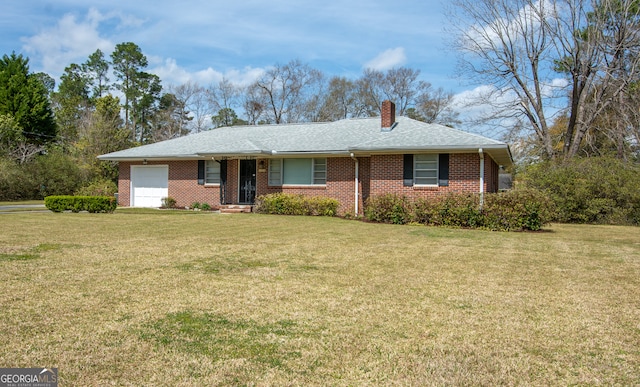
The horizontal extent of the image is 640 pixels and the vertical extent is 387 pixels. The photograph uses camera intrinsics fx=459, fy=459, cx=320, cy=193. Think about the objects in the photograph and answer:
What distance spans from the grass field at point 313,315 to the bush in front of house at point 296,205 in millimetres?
9073

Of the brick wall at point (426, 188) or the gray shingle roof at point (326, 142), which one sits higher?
the gray shingle roof at point (326, 142)

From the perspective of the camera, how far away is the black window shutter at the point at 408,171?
1738 cm

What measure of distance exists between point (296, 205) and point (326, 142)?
3.25 metres

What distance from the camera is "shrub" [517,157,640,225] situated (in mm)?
17688

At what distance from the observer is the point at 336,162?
19.2 m

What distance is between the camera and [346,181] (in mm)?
19062

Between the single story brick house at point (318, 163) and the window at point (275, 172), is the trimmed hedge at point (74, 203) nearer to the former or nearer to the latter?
the single story brick house at point (318, 163)

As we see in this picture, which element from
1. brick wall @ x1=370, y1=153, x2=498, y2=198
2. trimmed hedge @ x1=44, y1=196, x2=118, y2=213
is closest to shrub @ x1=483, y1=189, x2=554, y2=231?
brick wall @ x1=370, y1=153, x2=498, y2=198

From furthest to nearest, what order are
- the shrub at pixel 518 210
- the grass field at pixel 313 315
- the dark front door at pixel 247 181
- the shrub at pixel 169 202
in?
the shrub at pixel 169 202 → the dark front door at pixel 247 181 → the shrub at pixel 518 210 → the grass field at pixel 313 315

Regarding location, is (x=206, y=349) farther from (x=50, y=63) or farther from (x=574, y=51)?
(x=50, y=63)

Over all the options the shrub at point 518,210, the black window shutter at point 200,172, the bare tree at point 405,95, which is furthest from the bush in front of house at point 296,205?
the bare tree at point 405,95

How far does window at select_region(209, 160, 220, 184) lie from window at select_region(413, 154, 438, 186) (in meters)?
9.34

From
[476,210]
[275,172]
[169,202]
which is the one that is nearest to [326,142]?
[275,172]

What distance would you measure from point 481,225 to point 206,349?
1236 cm
